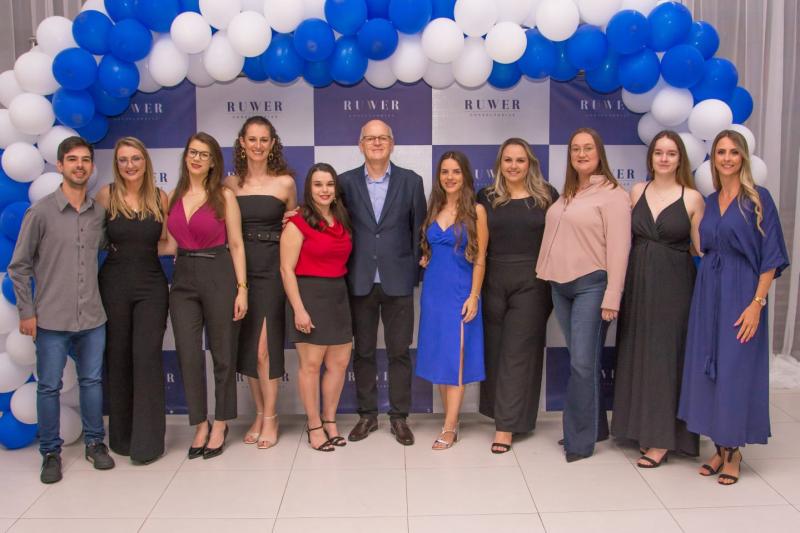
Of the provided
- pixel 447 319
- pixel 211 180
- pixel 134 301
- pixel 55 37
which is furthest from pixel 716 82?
pixel 55 37

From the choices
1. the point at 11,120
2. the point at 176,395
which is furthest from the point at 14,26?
the point at 176,395

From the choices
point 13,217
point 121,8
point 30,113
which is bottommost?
point 13,217

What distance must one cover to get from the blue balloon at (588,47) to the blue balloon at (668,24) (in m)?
0.21

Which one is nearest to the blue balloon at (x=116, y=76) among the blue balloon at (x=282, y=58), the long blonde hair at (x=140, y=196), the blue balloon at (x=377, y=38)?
the long blonde hair at (x=140, y=196)

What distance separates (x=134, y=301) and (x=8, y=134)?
0.94 meters

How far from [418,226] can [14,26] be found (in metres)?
2.62

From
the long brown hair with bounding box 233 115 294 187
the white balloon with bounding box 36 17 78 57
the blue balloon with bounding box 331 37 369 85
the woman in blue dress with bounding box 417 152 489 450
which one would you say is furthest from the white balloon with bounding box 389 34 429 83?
the white balloon with bounding box 36 17 78 57

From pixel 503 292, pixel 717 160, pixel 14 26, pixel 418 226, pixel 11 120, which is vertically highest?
pixel 14 26

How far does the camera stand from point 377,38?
3.27 metres

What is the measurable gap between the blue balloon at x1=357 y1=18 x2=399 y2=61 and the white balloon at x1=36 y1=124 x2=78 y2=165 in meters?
1.38

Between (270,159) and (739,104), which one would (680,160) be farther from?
(270,159)

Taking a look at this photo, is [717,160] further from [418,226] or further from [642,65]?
[418,226]

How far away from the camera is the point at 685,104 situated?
333cm

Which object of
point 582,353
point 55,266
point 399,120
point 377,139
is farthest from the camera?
point 399,120
